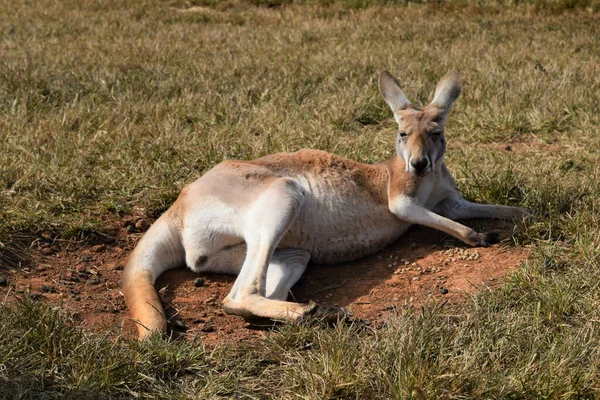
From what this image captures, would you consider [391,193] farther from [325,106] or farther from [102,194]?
[325,106]

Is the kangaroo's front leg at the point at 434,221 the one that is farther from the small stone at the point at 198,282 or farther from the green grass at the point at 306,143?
the small stone at the point at 198,282

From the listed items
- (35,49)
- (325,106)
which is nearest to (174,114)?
(325,106)

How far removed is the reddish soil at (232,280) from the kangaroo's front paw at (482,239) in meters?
0.05

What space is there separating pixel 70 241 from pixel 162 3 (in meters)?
10.3

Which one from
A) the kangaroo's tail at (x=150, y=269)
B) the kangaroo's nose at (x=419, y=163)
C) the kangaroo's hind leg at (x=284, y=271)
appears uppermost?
the kangaroo's nose at (x=419, y=163)

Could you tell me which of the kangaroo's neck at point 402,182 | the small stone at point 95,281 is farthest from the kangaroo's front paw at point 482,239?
the small stone at point 95,281

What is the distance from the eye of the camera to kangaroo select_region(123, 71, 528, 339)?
4273 millimetres

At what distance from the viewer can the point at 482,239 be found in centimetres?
468

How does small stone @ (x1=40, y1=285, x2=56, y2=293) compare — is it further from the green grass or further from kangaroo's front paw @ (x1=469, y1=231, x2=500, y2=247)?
kangaroo's front paw @ (x1=469, y1=231, x2=500, y2=247)

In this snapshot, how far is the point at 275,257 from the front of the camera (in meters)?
4.55

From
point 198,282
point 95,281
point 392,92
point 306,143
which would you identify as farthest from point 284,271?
point 306,143

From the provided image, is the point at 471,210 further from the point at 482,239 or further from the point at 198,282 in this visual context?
the point at 198,282

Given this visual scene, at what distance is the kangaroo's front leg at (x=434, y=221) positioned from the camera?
467 cm

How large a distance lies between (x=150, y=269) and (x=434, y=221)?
166cm
